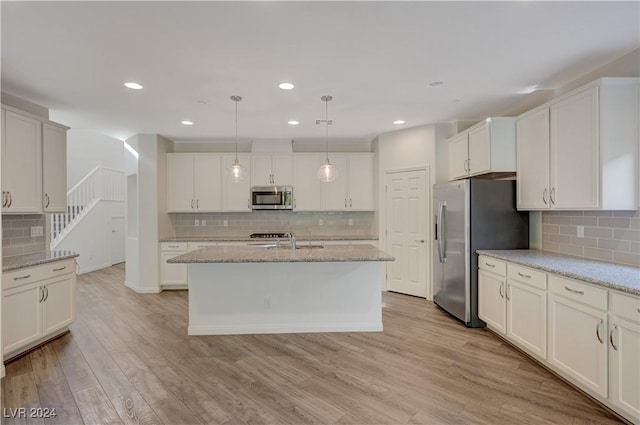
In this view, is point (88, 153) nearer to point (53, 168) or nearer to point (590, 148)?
point (53, 168)

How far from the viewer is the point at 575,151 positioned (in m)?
2.80

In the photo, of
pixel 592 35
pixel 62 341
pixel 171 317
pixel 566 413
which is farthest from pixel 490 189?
pixel 62 341

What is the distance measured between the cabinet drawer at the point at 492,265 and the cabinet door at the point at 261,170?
3.60 m

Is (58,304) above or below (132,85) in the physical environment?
below

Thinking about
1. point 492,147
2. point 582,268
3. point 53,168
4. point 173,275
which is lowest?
point 173,275

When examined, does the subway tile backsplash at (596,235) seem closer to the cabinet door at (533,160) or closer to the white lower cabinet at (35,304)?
the cabinet door at (533,160)

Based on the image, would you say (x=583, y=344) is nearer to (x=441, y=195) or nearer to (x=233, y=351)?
(x=441, y=195)

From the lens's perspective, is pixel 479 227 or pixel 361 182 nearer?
pixel 479 227

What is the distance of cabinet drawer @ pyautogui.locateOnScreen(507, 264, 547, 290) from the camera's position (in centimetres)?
270

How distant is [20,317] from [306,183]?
404 centimetres

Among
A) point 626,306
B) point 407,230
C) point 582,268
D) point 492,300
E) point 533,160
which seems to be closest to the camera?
point 626,306

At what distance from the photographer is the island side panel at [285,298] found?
3531 millimetres

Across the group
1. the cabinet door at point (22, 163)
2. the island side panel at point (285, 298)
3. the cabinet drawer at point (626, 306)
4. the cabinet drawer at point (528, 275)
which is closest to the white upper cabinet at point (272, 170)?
the island side panel at point (285, 298)

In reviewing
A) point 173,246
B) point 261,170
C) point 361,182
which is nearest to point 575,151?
point 361,182
